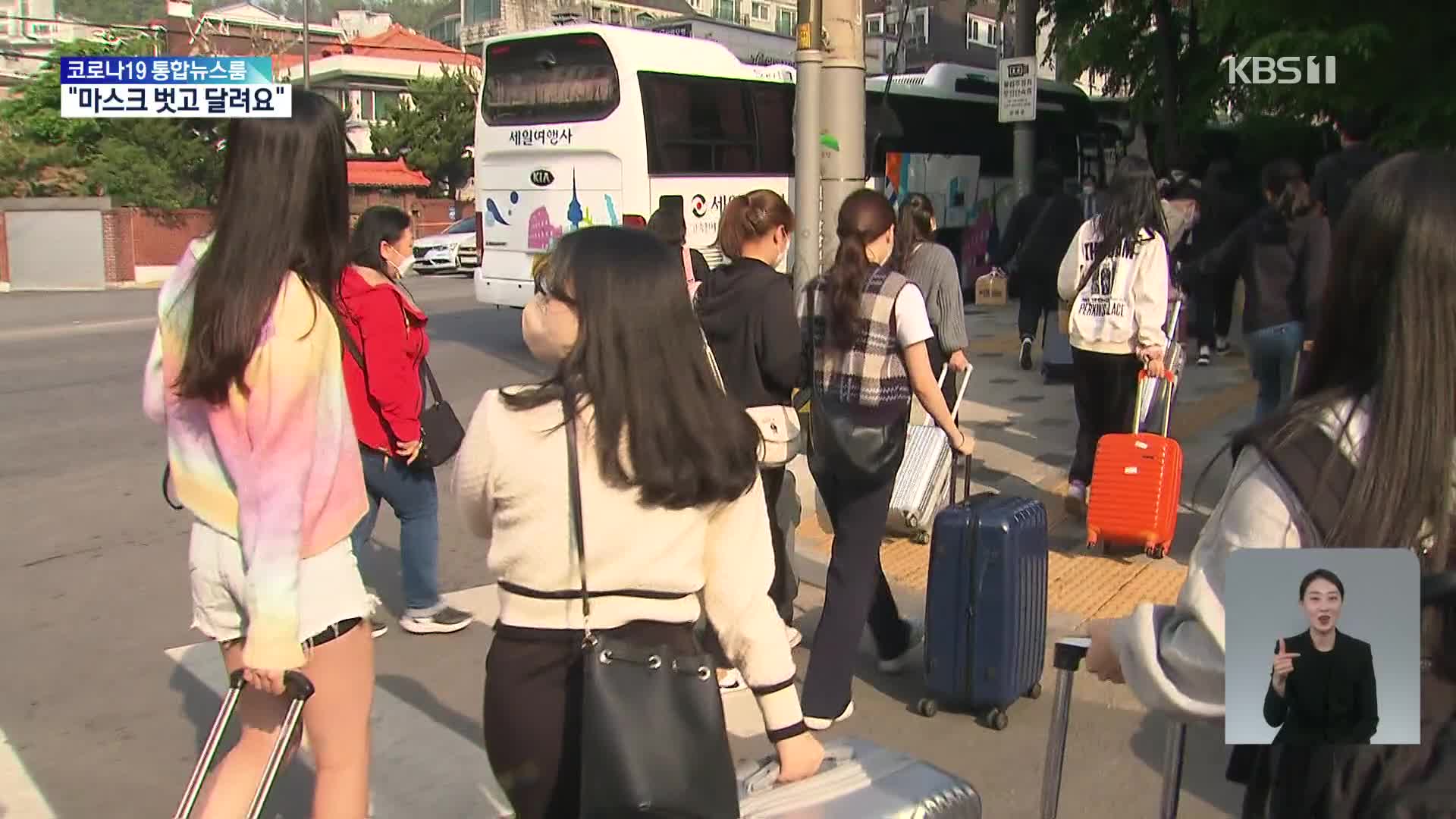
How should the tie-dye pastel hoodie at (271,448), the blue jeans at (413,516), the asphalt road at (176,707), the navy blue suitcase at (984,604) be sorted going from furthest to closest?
the blue jeans at (413,516) → the navy blue suitcase at (984,604) → the asphalt road at (176,707) → the tie-dye pastel hoodie at (271,448)

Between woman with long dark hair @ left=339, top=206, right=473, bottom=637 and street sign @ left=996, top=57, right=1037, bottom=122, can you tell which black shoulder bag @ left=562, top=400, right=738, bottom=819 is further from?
street sign @ left=996, top=57, right=1037, bottom=122

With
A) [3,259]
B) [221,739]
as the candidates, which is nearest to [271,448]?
[221,739]

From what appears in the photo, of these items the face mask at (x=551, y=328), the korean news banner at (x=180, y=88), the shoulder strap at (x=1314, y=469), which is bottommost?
the shoulder strap at (x=1314, y=469)

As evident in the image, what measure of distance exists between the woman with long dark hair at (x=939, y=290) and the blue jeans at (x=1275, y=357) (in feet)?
5.23

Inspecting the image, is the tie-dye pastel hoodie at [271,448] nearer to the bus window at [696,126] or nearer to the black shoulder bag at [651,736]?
the black shoulder bag at [651,736]

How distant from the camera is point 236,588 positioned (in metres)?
2.66

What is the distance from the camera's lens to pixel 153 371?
107 inches

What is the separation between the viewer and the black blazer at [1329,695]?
1513mm

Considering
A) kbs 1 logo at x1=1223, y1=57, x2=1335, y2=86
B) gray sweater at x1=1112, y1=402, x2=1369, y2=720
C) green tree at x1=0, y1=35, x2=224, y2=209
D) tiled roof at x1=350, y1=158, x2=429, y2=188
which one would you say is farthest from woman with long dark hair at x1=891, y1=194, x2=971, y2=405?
tiled roof at x1=350, y1=158, x2=429, y2=188

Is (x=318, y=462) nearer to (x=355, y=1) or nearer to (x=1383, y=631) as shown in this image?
(x=1383, y=631)

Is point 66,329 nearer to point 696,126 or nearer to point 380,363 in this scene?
point 696,126

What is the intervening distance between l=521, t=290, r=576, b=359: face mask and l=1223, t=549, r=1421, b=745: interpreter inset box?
124 cm

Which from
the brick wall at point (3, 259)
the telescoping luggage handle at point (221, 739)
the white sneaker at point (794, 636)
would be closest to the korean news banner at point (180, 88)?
the telescoping luggage handle at point (221, 739)

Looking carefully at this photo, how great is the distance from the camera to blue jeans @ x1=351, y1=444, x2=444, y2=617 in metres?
5.21
